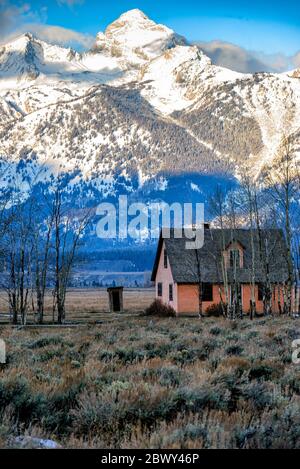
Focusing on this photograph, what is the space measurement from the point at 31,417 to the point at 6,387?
2.95 feet

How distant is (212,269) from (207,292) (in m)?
1.86

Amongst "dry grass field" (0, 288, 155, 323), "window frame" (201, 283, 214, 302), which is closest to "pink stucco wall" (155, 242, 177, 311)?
"window frame" (201, 283, 214, 302)

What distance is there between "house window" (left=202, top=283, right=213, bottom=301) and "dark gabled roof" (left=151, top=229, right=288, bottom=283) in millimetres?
593

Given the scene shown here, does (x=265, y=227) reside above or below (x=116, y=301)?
above

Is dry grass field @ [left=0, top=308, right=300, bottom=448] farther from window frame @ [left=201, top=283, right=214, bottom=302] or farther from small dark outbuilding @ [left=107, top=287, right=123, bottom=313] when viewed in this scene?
small dark outbuilding @ [left=107, top=287, right=123, bottom=313]

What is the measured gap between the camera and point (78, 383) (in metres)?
9.11

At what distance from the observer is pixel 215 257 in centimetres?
4625

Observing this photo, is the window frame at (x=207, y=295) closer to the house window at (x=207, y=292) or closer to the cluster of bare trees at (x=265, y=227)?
the house window at (x=207, y=292)

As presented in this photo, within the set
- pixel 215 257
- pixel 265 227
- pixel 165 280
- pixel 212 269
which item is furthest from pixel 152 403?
pixel 165 280

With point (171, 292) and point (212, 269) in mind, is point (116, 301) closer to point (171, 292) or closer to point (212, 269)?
point (171, 292)

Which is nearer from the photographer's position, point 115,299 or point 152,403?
point 152,403

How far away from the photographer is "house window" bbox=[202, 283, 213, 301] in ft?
155

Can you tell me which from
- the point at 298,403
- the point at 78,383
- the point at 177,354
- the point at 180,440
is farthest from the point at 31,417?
the point at 177,354

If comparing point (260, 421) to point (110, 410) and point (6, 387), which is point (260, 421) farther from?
point (6, 387)
